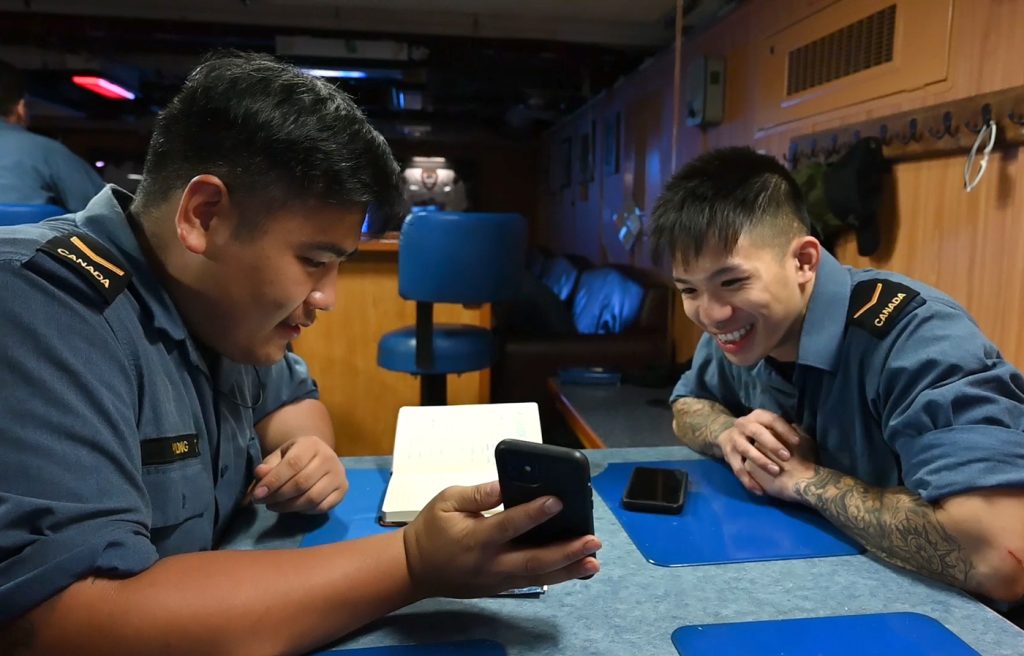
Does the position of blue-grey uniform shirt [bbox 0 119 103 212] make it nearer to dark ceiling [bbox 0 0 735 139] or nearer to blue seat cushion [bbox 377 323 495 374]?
dark ceiling [bbox 0 0 735 139]

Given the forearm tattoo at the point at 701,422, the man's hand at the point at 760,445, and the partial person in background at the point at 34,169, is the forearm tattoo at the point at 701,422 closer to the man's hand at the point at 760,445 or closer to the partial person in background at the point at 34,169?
the man's hand at the point at 760,445

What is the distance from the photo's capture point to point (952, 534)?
865mm

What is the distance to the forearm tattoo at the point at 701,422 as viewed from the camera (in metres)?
1.35

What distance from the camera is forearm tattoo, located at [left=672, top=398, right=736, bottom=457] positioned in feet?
4.43

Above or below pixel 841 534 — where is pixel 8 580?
above

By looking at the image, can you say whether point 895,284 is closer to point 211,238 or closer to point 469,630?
point 469,630

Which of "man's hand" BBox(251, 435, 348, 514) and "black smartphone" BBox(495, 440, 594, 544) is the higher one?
"black smartphone" BBox(495, 440, 594, 544)

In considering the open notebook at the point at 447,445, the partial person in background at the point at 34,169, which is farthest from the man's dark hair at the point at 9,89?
the open notebook at the point at 447,445

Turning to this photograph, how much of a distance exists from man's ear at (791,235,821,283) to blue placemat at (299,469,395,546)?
2.64 feet

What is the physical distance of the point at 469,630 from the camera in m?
0.75

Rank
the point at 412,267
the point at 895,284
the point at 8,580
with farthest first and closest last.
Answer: the point at 412,267, the point at 895,284, the point at 8,580

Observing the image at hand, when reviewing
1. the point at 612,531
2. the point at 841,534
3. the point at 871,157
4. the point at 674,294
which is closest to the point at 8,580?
the point at 612,531

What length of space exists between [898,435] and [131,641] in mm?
956

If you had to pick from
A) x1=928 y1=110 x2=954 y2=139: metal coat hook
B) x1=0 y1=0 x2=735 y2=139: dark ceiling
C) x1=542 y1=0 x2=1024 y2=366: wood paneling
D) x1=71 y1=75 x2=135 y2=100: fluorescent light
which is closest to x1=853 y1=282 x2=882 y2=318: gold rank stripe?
x1=542 y1=0 x2=1024 y2=366: wood paneling
